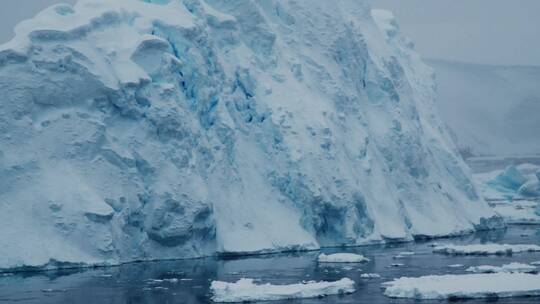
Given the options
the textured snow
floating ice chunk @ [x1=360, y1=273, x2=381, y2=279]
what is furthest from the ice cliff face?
the textured snow

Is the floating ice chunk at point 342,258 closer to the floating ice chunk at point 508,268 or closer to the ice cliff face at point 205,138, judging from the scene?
the ice cliff face at point 205,138

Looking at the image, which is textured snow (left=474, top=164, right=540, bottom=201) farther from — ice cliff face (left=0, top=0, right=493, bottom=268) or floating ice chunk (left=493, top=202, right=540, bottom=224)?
ice cliff face (left=0, top=0, right=493, bottom=268)

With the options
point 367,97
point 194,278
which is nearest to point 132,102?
point 194,278

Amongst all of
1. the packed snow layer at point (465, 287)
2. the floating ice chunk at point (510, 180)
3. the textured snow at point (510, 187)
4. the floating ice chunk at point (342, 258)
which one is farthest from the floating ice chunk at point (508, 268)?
the floating ice chunk at point (510, 180)

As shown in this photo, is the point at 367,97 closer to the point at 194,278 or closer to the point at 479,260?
the point at 479,260

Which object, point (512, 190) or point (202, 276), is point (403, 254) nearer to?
point (202, 276)

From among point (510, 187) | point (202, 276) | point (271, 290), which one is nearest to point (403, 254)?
point (202, 276)
